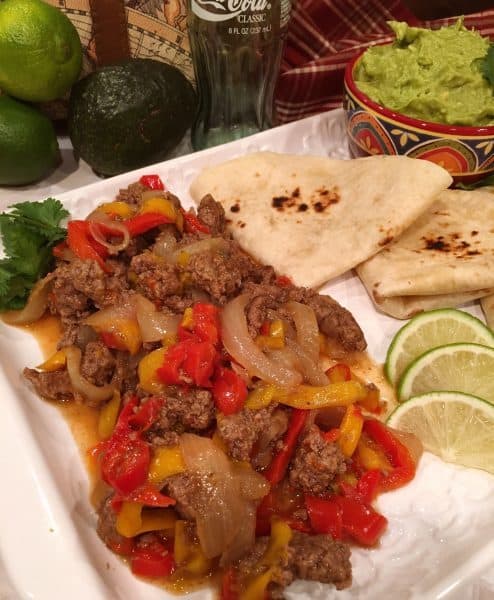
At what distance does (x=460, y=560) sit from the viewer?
2322 millimetres

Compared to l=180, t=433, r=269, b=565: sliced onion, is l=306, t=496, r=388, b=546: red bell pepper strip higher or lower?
lower

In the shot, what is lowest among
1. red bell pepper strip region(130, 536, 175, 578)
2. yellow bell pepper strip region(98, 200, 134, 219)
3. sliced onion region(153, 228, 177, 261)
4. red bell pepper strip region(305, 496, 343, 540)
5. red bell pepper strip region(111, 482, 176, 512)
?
red bell pepper strip region(130, 536, 175, 578)

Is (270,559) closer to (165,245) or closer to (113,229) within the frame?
(165,245)

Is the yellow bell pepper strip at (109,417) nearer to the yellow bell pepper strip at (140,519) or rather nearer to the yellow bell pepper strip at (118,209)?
the yellow bell pepper strip at (140,519)

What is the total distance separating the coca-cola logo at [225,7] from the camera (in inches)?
158

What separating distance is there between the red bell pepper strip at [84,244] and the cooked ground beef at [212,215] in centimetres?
72

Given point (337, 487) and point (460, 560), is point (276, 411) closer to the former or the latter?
point (337, 487)

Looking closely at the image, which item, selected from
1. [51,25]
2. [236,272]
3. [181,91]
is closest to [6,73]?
[51,25]

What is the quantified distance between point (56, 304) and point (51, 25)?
2.22m

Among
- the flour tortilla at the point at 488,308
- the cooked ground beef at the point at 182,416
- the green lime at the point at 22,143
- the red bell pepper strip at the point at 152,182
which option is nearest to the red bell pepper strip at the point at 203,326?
the cooked ground beef at the point at 182,416

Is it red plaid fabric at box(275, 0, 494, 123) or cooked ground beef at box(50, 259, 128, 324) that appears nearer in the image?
cooked ground beef at box(50, 259, 128, 324)

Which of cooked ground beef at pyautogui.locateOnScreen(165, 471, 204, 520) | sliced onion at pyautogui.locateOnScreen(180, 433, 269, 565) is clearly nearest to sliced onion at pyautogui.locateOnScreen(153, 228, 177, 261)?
sliced onion at pyautogui.locateOnScreen(180, 433, 269, 565)

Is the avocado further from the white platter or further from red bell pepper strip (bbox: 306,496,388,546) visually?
red bell pepper strip (bbox: 306,496,388,546)

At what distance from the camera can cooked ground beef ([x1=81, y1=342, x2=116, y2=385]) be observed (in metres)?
2.93
